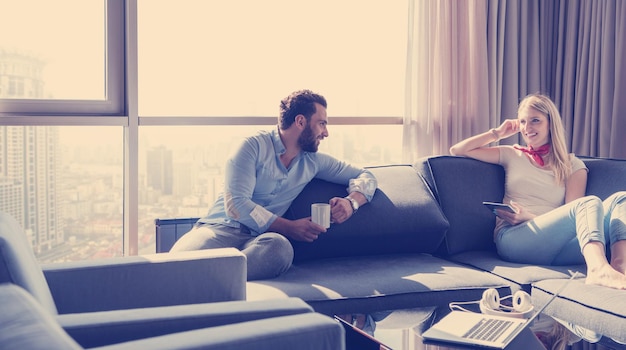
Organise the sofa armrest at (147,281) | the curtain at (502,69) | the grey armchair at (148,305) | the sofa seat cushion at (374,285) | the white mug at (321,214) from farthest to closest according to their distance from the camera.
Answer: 1. the curtain at (502,69)
2. the white mug at (321,214)
3. the sofa seat cushion at (374,285)
4. the sofa armrest at (147,281)
5. the grey armchair at (148,305)

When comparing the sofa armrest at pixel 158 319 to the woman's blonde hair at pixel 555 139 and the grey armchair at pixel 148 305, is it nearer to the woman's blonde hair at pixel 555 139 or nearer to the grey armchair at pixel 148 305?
the grey armchair at pixel 148 305

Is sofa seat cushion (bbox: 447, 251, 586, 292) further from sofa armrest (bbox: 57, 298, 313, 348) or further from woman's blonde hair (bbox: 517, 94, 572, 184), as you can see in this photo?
sofa armrest (bbox: 57, 298, 313, 348)

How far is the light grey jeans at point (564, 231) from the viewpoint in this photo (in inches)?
117

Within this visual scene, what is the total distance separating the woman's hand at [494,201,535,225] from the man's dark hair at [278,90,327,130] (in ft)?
3.13

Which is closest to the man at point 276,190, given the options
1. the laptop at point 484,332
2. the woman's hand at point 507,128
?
the woman's hand at point 507,128

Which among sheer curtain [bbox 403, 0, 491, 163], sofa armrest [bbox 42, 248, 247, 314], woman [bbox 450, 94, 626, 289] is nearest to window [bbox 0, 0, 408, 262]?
sheer curtain [bbox 403, 0, 491, 163]

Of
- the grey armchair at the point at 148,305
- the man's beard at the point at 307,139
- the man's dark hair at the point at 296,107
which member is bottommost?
the grey armchair at the point at 148,305

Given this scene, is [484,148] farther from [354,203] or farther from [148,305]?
[148,305]

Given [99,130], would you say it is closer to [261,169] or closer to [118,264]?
[261,169]

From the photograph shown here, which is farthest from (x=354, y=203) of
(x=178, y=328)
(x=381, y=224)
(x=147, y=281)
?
(x=178, y=328)

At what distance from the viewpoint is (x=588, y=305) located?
2.53 metres

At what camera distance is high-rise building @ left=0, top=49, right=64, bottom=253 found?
11.7ft

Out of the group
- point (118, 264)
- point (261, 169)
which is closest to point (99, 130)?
point (261, 169)

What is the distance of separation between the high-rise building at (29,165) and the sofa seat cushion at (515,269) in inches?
79.2
